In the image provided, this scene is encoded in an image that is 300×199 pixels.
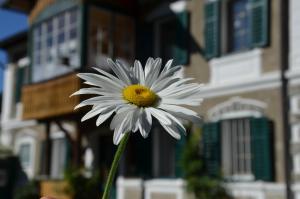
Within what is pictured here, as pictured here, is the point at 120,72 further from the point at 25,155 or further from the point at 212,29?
the point at 25,155

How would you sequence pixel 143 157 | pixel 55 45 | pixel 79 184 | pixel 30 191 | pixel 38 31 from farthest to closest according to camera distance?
pixel 30 191, pixel 38 31, pixel 55 45, pixel 143 157, pixel 79 184

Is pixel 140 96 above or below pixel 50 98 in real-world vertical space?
below

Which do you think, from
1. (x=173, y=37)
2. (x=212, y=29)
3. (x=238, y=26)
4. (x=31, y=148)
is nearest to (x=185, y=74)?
(x=212, y=29)

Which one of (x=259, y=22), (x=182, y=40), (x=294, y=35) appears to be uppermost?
(x=182, y=40)

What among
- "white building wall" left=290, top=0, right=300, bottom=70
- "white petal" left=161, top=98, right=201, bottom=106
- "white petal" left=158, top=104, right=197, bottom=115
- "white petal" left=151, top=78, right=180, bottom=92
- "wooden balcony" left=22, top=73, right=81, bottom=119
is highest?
"white building wall" left=290, top=0, right=300, bottom=70

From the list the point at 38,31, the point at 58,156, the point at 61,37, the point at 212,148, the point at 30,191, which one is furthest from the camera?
the point at 58,156

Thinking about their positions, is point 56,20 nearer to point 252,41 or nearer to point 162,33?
point 162,33

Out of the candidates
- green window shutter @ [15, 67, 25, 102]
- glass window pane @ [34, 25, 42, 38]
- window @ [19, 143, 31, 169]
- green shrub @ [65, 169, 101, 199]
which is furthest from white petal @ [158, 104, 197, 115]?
green window shutter @ [15, 67, 25, 102]

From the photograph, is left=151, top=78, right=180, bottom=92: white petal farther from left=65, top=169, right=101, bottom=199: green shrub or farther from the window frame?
left=65, top=169, right=101, bottom=199: green shrub
